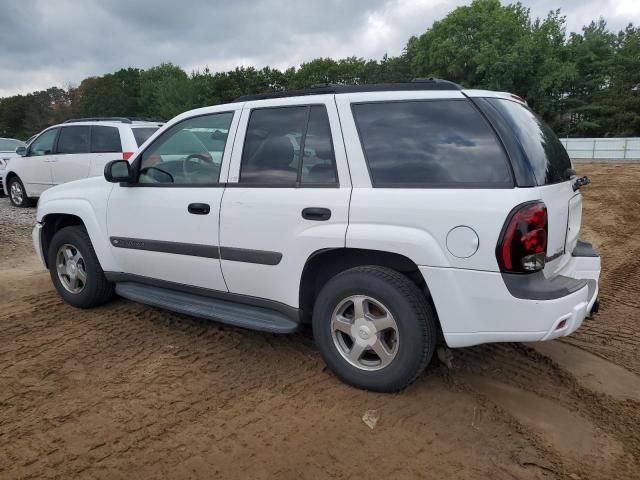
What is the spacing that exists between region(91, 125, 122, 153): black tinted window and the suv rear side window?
249 inches

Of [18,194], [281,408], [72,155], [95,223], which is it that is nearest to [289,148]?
[281,408]

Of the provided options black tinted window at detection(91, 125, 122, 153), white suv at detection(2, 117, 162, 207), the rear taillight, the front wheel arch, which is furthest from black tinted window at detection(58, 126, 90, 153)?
the rear taillight

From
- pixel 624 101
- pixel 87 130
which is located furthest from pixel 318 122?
pixel 624 101

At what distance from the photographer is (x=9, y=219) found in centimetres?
984

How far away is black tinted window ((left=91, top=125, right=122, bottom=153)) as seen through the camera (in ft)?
30.3

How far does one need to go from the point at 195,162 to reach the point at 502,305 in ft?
8.17

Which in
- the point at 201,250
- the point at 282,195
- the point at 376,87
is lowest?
the point at 201,250

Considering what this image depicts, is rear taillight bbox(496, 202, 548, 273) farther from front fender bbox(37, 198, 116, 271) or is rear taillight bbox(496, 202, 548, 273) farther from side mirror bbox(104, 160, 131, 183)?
front fender bbox(37, 198, 116, 271)

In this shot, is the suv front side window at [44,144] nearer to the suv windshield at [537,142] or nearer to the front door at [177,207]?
the front door at [177,207]

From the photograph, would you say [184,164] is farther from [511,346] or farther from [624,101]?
[624,101]

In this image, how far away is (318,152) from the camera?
3.41 m

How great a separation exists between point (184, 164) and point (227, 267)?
3.18 ft

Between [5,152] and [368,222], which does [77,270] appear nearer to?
[368,222]

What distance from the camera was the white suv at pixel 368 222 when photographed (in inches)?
111
